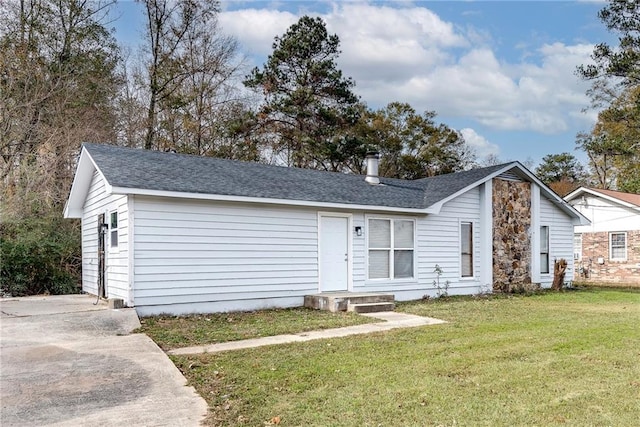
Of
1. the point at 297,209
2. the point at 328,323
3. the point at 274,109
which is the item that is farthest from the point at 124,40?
the point at 328,323

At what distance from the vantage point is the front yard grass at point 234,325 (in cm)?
724

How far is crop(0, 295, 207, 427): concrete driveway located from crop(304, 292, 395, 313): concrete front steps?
12.6ft

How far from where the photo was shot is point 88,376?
5.13 m

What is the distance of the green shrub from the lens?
1271 cm

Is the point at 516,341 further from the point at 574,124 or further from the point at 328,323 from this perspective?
the point at 574,124

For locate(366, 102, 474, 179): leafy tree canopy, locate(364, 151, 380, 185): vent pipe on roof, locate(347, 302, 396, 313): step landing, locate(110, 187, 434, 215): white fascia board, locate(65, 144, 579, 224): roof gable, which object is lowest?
locate(347, 302, 396, 313): step landing

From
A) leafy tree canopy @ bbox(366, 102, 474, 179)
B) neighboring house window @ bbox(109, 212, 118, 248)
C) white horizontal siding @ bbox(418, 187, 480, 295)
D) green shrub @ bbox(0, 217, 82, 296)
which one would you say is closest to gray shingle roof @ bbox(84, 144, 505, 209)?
white horizontal siding @ bbox(418, 187, 480, 295)

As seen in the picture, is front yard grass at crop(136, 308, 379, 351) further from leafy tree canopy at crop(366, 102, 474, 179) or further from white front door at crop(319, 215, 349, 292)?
leafy tree canopy at crop(366, 102, 474, 179)

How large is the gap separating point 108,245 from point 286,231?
3691mm

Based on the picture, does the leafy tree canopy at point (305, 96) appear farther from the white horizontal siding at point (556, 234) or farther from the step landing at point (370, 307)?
the step landing at point (370, 307)

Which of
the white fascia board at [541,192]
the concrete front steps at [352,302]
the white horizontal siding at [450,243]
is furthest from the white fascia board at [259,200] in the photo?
the concrete front steps at [352,302]

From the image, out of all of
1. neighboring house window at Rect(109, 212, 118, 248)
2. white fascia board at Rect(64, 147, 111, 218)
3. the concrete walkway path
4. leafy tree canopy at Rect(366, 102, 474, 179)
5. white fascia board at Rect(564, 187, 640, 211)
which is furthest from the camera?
leafy tree canopy at Rect(366, 102, 474, 179)

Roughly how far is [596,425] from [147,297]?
740 cm

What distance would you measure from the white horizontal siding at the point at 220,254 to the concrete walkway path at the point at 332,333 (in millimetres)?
2098
